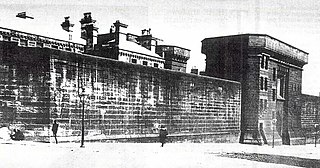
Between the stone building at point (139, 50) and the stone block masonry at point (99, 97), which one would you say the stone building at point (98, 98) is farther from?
the stone building at point (139, 50)

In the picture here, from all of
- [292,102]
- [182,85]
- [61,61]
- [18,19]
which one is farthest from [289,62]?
[61,61]

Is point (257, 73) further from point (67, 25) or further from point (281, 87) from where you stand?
point (67, 25)

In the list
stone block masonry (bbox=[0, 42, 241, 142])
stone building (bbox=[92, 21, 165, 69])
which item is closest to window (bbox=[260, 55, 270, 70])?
stone block masonry (bbox=[0, 42, 241, 142])

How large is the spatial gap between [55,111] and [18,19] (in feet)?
50.8

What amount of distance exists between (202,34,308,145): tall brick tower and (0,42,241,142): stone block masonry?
5.46 metres

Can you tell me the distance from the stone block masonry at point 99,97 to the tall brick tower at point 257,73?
5456 millimetres

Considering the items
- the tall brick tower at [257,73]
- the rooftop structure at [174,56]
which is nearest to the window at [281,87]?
the tall brick tower at [257,73]

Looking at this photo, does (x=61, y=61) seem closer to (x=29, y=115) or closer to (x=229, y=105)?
(x=29, y=115)

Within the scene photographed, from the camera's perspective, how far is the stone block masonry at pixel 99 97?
50.3ft

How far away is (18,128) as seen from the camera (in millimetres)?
15141

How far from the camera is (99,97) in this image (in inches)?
718

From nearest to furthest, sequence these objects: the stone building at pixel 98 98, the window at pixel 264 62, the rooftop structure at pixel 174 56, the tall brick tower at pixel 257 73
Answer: the stone building at pixel 98 98 → the tall brick tower at pixel 257 73 → the window at pixel 264 62 → the rooftop structure at pixel 174 56

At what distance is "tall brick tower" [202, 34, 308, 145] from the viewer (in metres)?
31.8

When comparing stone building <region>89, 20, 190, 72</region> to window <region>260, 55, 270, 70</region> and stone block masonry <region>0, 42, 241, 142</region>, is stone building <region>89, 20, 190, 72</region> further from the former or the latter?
window <region>260, 55, 270, 70</region>
